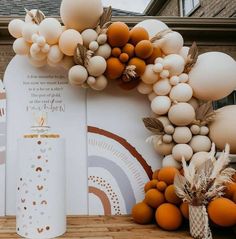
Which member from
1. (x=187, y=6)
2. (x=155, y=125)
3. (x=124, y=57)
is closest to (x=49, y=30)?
(x=124, y=57)

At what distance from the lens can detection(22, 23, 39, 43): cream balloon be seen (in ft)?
3.81

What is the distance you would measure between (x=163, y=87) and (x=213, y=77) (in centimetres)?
20

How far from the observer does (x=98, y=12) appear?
3.92 ft

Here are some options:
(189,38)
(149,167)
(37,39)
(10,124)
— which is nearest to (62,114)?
(10,124)

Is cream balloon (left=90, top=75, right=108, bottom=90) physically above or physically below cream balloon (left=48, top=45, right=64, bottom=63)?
below

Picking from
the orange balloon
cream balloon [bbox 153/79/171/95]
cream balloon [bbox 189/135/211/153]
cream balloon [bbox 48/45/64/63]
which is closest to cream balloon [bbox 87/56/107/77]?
→ cream balloon [bbox 48/45/64/63]

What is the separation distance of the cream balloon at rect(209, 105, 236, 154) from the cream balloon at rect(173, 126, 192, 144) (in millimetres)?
108

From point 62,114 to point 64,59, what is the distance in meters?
0.24

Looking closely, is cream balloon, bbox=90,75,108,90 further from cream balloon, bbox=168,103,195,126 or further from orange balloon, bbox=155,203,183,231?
orange balloon, bbox=155,203,183,231

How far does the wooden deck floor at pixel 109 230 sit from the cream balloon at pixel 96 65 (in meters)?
0.60

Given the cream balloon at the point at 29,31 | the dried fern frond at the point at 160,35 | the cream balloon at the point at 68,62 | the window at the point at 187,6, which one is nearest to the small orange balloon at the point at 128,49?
the dried fern frond at the point at 160,35

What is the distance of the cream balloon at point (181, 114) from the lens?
1.16 m

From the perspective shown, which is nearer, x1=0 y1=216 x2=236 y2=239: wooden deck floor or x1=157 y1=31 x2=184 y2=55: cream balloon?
x1=0 y1=216 x2=236 y2=239: wooden deck floor

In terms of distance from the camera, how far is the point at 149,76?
1.22 meters
